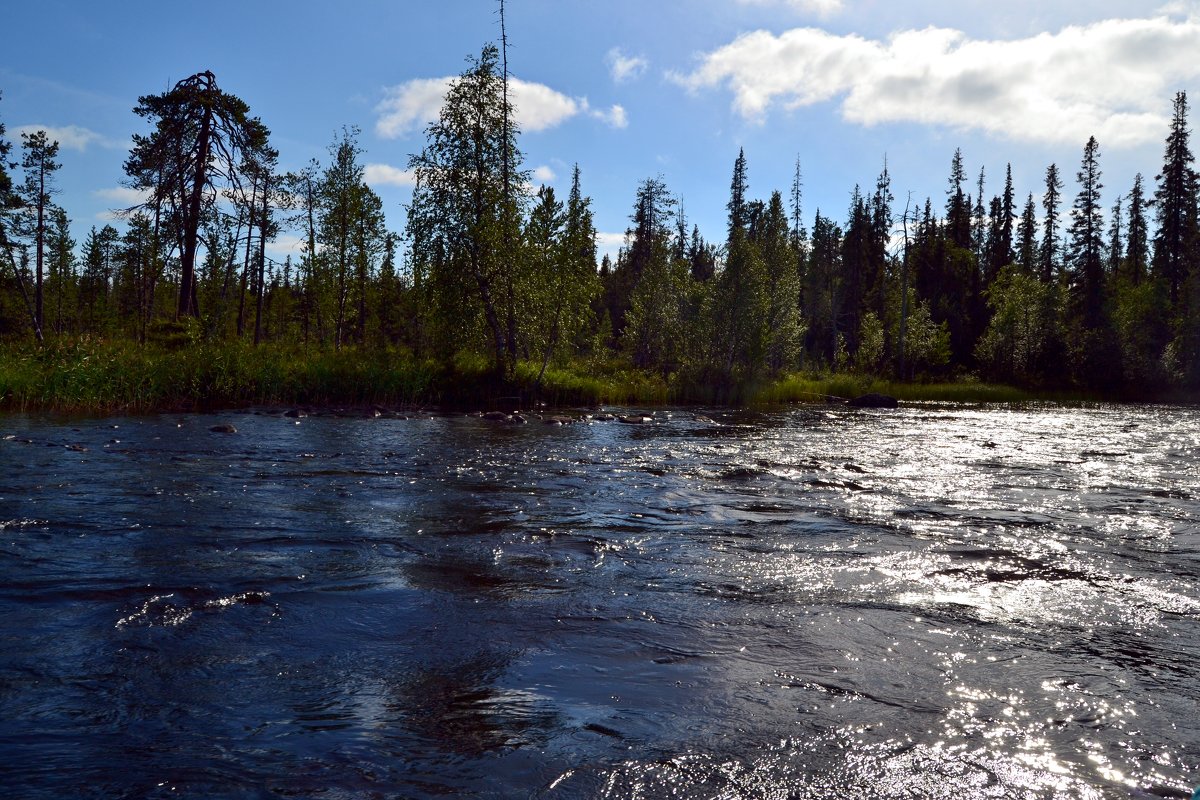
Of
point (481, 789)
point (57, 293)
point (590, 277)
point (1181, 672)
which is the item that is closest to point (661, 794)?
point (481, 789)

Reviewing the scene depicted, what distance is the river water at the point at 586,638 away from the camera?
351 centimetres

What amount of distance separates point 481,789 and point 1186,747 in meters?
3.41

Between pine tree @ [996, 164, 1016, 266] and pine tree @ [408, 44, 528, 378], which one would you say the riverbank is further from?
pine tree @ [996, 164, 1016, 266]

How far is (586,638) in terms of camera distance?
5.21 metres

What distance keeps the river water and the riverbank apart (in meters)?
9.72

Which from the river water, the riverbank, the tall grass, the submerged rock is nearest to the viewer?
the river water

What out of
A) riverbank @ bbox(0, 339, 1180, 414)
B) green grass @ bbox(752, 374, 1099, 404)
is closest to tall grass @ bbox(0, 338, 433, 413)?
riverbank @ bbox(0, 339, 1180, 414)

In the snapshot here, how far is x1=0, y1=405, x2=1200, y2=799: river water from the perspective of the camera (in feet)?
11.5

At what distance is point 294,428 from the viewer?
1814 cm

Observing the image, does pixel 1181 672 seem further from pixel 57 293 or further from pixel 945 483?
pixel 57 293

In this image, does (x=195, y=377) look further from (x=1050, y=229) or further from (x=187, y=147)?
(x=1050, y=229)

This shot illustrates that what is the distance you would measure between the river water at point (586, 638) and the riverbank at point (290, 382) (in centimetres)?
972

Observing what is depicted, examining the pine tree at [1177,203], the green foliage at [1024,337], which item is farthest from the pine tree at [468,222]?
the pine tree at [1177,203]

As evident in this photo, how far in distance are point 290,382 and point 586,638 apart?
21429 millimetres
